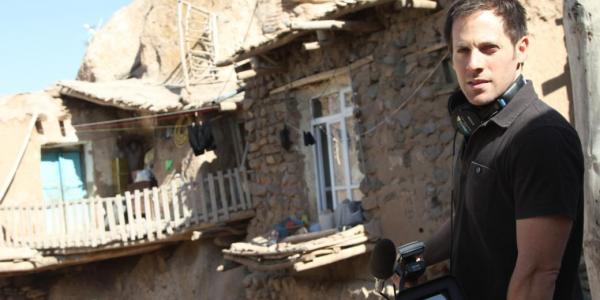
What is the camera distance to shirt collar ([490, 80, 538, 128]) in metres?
1.67

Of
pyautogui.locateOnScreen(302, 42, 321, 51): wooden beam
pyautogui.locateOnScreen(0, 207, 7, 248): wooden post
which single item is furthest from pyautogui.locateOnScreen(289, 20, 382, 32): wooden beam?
pyautogui.locateOnScreen(0, 207, 7, 248): wooden post

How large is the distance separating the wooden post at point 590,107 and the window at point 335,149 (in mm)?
6225

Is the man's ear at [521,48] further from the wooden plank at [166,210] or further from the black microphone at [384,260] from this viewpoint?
the wooden plank at [166,210]

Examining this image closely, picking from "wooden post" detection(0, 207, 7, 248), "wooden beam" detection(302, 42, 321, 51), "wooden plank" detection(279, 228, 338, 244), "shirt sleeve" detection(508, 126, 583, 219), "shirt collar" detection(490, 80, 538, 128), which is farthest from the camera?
"wooden post" detection(0, 207, 7, 248)

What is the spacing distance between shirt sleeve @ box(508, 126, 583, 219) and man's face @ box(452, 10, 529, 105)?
0.21 m

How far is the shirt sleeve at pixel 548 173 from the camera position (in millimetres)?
1481

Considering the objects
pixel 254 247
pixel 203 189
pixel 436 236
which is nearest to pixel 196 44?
pixel 203 189

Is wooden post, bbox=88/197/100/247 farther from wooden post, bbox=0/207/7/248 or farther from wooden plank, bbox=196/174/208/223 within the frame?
wooden plank, bbox=196/174/208/223

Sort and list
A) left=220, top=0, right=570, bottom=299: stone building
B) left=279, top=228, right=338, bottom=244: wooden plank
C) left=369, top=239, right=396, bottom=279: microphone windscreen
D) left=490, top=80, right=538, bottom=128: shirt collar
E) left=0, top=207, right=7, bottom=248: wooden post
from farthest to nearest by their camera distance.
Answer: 1. left=0, top=207, right=7, bottom=248: wooden post
2. left=279, top=228, right=338, bottom=244: wooden plank
3. left=220, top=0, right=570, bottom=299: stone building
4. left=369, top=239, right=396, bottom=279: microphone windscreen
5. left=490, top=80, right=538, bottom=128: shirt collar

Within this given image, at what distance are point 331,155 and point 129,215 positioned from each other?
4.58 metres

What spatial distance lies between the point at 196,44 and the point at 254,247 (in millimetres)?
9589

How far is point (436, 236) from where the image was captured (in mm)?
2076

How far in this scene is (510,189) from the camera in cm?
162

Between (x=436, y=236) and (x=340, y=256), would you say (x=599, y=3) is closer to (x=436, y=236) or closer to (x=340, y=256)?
(x=436, y=236)
